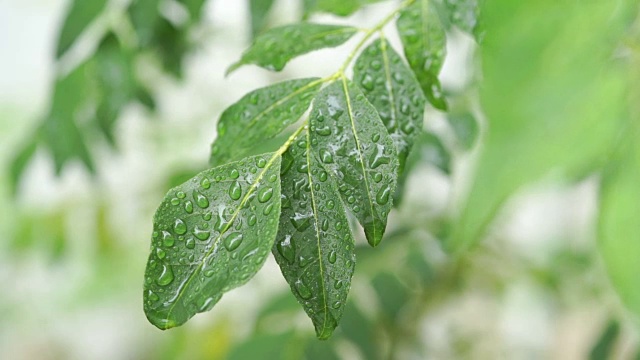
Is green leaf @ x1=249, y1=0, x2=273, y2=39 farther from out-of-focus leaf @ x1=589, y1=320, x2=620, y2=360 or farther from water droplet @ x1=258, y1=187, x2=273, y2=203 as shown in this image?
out-of-focus leaf @ x1=589, y1=320, x2=620, y2=360

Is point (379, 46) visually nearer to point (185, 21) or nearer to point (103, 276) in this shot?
point (185, 21)

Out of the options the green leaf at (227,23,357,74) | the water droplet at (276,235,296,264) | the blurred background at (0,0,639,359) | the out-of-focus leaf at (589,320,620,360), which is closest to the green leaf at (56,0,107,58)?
the blurred background at (0,0,639,359)

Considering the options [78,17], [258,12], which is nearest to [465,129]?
[258,12]

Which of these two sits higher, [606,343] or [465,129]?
[465,129]

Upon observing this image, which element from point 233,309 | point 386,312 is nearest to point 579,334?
point 233,309

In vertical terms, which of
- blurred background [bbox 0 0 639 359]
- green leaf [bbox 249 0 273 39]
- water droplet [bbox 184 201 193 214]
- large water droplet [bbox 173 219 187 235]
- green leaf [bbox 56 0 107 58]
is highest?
water droplet [bbox 184 201 193 214]

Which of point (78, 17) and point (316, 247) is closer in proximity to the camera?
point (316, 247)

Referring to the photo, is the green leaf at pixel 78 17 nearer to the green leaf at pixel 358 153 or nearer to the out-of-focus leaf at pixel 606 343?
the green leaf at pixel 358 153

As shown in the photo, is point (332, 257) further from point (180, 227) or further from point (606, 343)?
point (606, 343)
